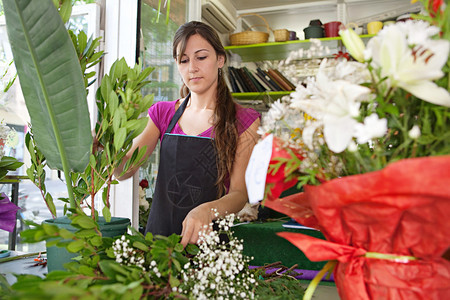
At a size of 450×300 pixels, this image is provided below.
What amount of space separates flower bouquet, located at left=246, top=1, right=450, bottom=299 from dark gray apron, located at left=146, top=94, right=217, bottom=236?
916 millimetres

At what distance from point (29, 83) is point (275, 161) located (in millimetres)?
461

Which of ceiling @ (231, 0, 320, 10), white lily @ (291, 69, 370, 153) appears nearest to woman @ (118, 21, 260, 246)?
white lily @ (291, 69, 370, 153)

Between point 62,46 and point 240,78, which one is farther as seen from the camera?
point 240,78

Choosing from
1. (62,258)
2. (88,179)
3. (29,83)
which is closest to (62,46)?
(29,83)

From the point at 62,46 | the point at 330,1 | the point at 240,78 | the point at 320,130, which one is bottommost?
the point at 320,130

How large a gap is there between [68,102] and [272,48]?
10.5ft

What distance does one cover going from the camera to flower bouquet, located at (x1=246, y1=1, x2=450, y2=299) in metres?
0.41

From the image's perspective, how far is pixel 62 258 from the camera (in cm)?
68

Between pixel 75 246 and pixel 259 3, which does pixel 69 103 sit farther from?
pixel 259 3

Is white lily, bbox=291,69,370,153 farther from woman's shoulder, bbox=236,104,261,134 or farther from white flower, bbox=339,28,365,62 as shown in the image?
woman's shoulder, bbox=236,104,261,134

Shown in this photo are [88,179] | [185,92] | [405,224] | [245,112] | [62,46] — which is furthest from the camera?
[185,92]

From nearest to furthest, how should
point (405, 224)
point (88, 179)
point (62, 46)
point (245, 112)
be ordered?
point (405, 224), point (62, 46), point (88, 179), point (245, 112)

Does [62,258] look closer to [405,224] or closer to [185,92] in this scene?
[405,224]

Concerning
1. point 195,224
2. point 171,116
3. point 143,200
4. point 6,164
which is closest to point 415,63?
point 195,224
